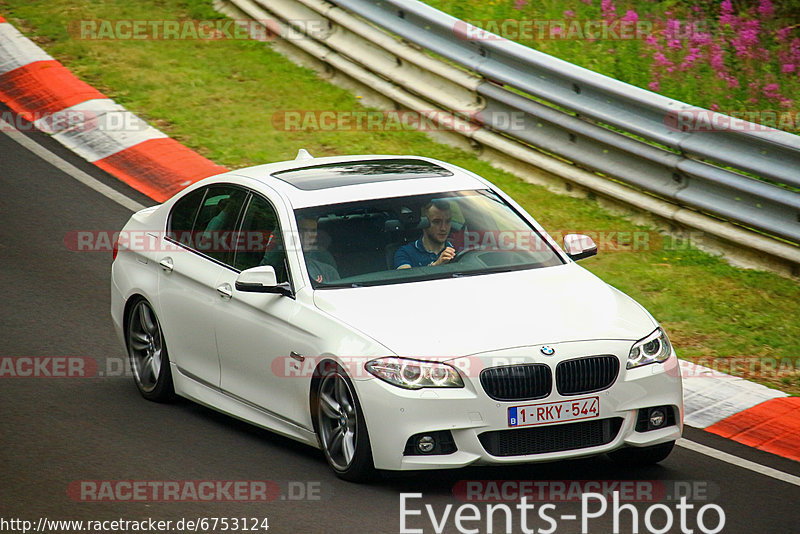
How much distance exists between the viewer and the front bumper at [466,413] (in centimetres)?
624

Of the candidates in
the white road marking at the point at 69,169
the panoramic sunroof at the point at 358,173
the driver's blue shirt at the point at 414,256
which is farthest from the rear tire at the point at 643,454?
the white road marking at the point at 69,169

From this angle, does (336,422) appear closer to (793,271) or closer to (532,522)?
(532,522)

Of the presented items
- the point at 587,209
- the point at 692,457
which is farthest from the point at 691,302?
the point at 692,457

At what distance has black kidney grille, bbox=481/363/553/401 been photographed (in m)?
6.27

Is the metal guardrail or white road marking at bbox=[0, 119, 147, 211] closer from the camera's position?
the metal guardrail

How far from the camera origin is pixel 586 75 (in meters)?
11.8

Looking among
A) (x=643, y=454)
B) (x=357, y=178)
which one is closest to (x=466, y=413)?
(x=643, y=454)

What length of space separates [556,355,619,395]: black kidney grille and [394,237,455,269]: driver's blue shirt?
1.37 meters

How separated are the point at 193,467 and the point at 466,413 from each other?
1.73 m

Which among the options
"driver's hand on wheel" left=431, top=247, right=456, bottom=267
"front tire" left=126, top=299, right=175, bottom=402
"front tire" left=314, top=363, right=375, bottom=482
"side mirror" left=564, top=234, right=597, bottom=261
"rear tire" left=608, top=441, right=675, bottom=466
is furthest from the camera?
"front tire" left=126, top=299, right=175, bottom=402

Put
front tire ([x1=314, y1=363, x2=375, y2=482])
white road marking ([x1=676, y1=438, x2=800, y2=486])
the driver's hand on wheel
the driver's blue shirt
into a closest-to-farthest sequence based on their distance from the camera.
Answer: front tire ([x1=314, y1=363, x2=375, y2=482])
white road marking ([x1=676, y1=438, x2=800, y2=486])
the driver's blue shirt
the driver's hand on wheel

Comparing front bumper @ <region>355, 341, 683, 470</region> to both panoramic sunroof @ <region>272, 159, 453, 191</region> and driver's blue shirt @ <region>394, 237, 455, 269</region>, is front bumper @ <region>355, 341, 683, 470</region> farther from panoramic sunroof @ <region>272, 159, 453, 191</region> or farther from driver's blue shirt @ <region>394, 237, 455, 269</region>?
panoramic sunroof @ <region>272, 159, 453, 191</region>

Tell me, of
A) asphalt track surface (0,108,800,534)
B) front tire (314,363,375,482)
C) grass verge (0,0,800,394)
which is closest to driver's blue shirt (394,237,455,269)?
front tire (314,363,375,482)

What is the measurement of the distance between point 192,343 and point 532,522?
9.31 feet
